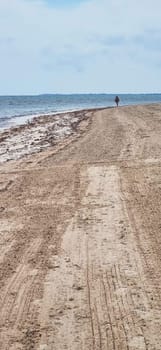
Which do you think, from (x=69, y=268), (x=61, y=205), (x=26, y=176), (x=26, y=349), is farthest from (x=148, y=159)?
(x=26, y=349)

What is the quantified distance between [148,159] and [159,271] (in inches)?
297

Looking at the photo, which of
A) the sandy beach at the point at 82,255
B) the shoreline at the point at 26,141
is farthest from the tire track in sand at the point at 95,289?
the shoreline at the point at 26,141

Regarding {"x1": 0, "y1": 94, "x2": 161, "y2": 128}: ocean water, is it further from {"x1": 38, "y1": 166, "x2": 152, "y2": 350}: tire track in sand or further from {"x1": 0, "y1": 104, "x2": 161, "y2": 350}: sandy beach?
{"x1": 38, "y1": 166, "x2": 152, "y2": 350}: tire track in sand

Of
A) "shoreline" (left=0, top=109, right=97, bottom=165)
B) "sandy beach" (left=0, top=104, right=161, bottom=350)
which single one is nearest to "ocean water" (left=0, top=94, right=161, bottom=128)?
"shoreline" (left=0, top=109, right=97, bottom=165)

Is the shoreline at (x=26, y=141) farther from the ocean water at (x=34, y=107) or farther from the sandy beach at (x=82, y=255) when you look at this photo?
the ocean water at (x=34, y=107)

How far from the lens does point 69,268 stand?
626 centimetres

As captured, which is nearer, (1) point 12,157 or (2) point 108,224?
(2) point 108,224

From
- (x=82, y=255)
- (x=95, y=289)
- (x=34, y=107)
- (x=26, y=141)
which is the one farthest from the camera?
(x=34, y=107)

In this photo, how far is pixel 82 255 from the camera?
263 inches

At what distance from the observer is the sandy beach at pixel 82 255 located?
4801 millimetres

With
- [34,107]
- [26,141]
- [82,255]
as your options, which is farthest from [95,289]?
[34,107]

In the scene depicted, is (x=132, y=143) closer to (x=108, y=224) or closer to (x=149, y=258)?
(x=108, y=224)

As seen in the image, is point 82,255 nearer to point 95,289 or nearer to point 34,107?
point 95,289

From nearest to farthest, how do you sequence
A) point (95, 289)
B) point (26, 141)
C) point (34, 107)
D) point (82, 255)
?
point (95, 289)
point (82, 255)
point (26, 141)
point (34, 107)
